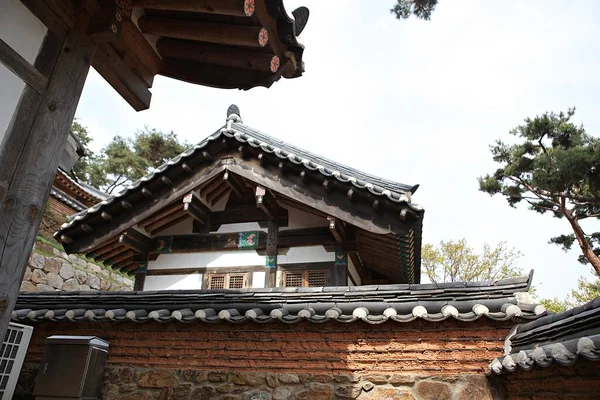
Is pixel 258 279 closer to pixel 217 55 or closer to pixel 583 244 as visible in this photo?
pixel 217 55

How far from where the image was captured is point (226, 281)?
7648mm

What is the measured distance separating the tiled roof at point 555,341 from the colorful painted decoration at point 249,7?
11.0 ft

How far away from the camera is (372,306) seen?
449 cm

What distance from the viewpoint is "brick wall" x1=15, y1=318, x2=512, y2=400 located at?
4297mm

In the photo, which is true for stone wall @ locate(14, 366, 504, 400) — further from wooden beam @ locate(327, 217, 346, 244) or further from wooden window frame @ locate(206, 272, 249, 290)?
wooden beam @ locate(327, 217, 346, 244)

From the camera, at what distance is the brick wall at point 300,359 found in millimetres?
4297

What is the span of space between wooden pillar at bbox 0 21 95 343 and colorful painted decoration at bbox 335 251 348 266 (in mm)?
5081

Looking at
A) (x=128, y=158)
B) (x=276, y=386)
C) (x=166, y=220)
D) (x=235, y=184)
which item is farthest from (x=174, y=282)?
(x=128, y=158)

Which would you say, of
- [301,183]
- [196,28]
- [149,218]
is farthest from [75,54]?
[149,218]

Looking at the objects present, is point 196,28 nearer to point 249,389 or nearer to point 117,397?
point 249,389

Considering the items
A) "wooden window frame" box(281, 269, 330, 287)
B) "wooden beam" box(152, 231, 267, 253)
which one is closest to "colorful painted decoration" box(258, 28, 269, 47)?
"wooden window frame" box(281, 269, 330, 287)

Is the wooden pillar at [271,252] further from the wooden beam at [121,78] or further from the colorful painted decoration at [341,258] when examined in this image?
the wooden beam at [121,78]

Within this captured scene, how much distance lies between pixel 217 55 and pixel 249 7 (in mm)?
813

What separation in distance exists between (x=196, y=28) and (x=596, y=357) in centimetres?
389
